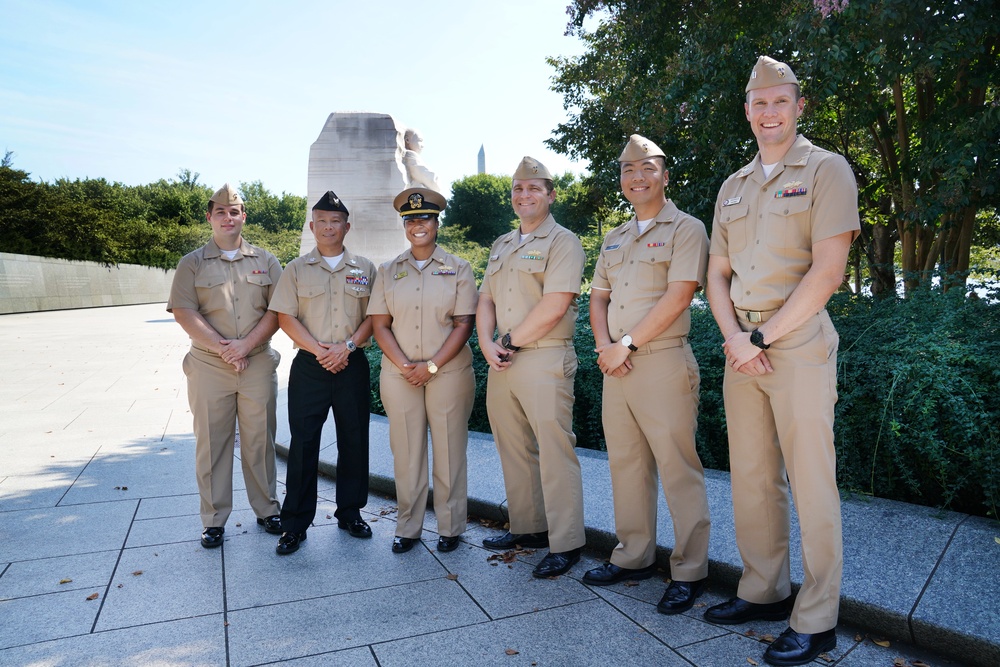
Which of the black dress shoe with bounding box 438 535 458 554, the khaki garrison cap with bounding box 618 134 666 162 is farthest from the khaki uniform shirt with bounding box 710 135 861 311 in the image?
the black dress shoe with bounding box 438 535 458 554

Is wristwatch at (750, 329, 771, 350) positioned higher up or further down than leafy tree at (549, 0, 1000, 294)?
further down

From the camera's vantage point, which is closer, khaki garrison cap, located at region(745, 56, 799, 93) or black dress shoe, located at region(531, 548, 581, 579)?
khaki garrison cap, located at region(745, 56, 799, 93)

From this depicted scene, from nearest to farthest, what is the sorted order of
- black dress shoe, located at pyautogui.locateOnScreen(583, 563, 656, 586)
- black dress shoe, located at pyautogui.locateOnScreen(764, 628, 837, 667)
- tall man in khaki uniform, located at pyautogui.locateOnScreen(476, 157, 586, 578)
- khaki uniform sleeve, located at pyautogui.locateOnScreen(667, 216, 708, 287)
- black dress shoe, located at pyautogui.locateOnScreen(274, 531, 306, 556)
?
black dress shoe, located at pyautogui.locateOnScreen(764, 628, 837, 667), khaki uniform sleeve, located at pyautogui.locateOnScreen(667, 216, 708, 287), black dress shoe, located at pyautogui.locateOnScreen(583, 563, 656, 586), tall man in khaki uniform, located at pyautogui.locateOnScreen(476, 157, 586, 578), black dress shoe, located at pyautogui.locateOnScreen(274, 531, 306, 556)

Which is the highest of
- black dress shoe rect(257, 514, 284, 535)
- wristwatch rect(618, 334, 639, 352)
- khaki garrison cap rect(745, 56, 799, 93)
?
khaki garrison cap rect(745, 56, 799, 93)

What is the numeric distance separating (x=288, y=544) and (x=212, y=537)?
540 mm

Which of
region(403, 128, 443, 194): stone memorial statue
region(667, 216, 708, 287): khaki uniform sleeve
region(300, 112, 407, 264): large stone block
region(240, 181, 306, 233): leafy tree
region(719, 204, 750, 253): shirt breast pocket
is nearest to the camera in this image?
region(719, 204, 750, 253): shirt breast pocket

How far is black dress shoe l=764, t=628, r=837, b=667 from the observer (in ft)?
9.23

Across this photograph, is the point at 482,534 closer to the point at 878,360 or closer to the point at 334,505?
the point at 334,505

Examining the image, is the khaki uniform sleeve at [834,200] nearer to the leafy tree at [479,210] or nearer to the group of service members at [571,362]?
the group of service members at [571,362]

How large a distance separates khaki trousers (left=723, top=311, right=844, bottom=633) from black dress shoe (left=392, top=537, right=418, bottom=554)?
2.04m

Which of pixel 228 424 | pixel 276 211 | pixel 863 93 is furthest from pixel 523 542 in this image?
pixel 276 211

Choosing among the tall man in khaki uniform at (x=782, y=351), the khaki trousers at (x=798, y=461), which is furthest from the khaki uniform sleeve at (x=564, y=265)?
the khaki trousers at (x=798, y=461)

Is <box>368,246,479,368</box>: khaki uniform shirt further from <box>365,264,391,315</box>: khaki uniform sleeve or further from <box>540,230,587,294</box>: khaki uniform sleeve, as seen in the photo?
<box>540,230,587,294</box>: khaki uniform sleeve

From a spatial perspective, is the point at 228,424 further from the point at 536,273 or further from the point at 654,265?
the point at 654,265
